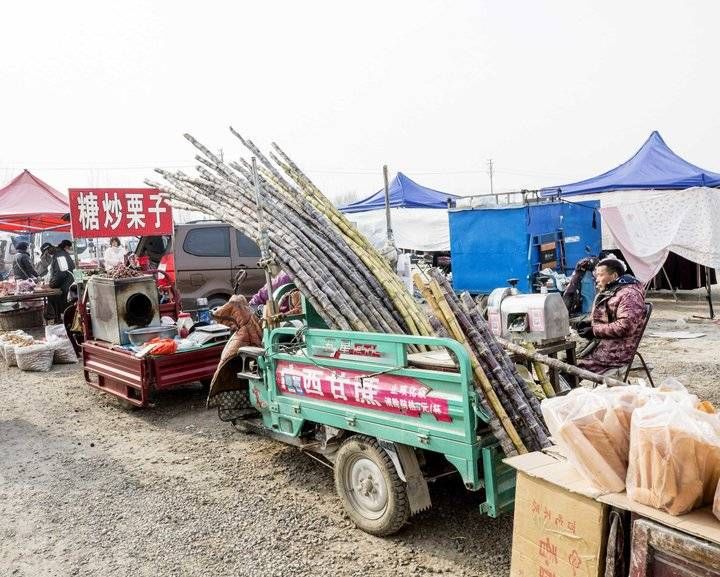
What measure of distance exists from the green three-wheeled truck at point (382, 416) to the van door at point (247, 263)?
20.5 feet

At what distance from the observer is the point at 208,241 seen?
1071cm

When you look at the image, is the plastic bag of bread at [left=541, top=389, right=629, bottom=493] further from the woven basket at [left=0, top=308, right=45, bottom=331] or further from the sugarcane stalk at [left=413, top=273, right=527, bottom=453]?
the woven basket at [left=0, top=308, right=45, bottom=331]

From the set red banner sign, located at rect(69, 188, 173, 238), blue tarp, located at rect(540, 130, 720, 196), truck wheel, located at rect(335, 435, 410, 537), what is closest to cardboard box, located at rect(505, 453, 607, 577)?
truck wheel, located at rect(335, 435, 410, 537)

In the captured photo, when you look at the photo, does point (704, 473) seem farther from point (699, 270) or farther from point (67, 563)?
point (699, 270)

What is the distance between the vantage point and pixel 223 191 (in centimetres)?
531

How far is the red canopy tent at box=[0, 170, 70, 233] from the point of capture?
1413 centimetres

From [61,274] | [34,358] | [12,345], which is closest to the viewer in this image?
[34,358]

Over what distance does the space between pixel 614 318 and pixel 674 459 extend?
3341mm

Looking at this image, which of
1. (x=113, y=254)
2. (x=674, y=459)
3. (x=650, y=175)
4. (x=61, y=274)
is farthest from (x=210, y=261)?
(x=674, y=459)

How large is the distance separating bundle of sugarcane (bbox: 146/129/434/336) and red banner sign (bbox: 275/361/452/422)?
376 millimetres

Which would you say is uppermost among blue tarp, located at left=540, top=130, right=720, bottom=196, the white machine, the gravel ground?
blue tarp, located at left=540, top=130, right=720, bottom=196

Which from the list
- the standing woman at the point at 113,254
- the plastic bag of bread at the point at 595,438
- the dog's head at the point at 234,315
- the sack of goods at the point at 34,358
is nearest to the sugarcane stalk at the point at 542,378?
the plastic bag of bread at the point at 595,438

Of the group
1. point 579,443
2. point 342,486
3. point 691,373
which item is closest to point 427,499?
point 342,486

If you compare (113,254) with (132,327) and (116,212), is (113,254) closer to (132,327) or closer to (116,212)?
(116,212)
